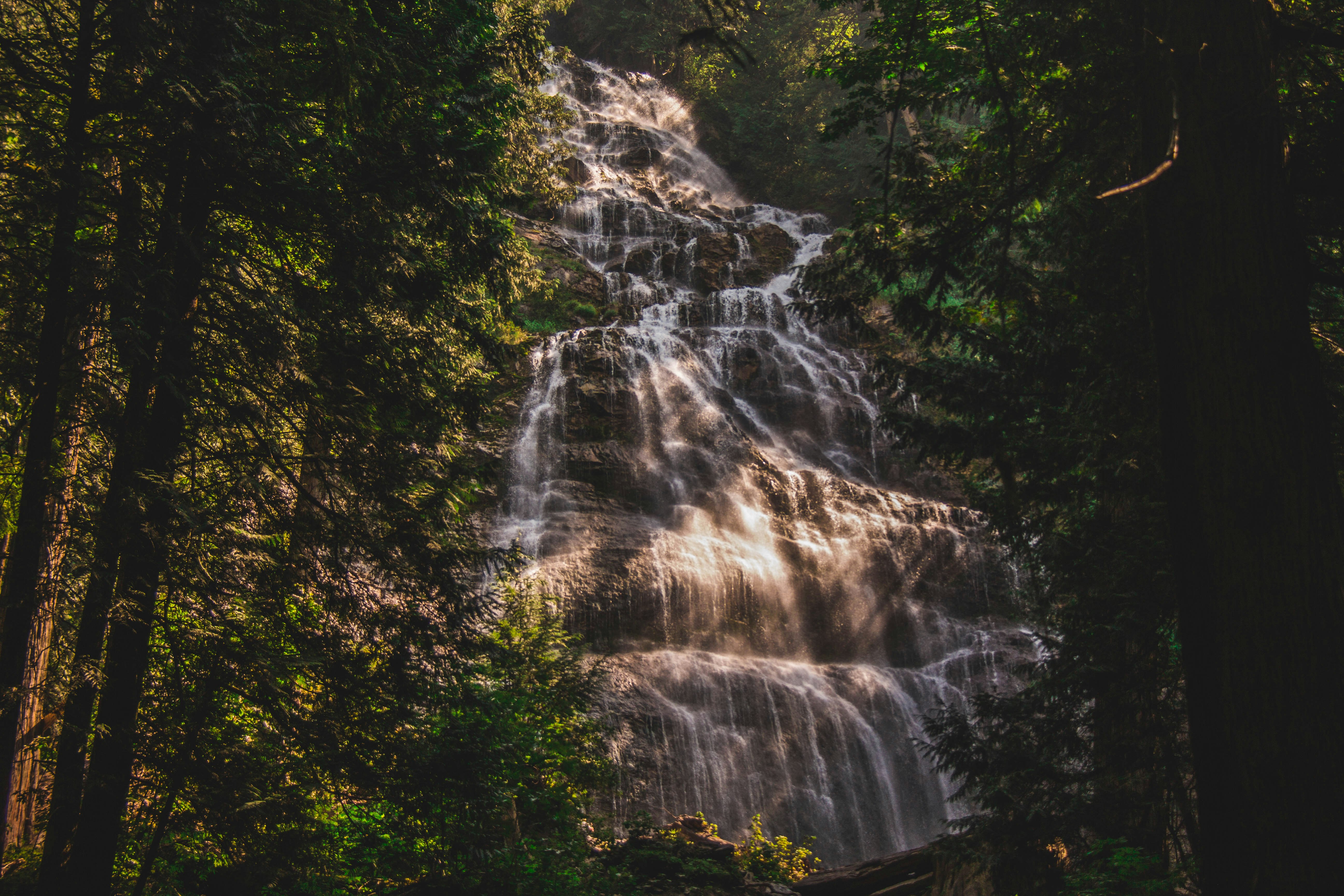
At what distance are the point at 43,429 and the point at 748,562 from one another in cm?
1346

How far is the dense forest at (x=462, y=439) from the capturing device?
277 cm

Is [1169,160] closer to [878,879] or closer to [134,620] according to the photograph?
[134,620]

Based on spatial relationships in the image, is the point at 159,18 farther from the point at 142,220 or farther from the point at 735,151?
the point at 735,151

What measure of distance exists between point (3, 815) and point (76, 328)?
2.34 m

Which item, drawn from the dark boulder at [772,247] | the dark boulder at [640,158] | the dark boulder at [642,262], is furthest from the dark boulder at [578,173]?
the dark boulder at [772,247]

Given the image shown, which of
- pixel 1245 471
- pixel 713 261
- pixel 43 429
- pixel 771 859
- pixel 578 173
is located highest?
pixel 578 173

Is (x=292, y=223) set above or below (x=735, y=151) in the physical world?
below

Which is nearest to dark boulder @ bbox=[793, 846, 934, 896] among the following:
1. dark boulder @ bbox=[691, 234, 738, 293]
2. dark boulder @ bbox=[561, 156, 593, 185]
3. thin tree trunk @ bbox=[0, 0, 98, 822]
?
thin tree trunk @ bbox=[0, 0, 98, 822]

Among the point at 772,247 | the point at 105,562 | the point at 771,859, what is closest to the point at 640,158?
the point at 772,247

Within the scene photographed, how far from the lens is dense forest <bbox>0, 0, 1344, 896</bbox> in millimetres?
2773

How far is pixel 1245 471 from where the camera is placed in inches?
105

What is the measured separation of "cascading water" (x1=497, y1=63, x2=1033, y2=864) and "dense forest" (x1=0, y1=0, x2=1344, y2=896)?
4467 millimetres

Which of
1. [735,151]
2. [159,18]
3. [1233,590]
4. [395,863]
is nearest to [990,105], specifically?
[1233,590]

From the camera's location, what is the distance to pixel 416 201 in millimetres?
6180
